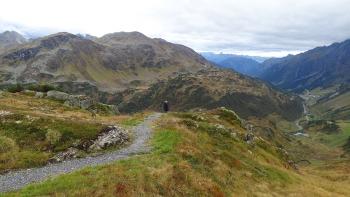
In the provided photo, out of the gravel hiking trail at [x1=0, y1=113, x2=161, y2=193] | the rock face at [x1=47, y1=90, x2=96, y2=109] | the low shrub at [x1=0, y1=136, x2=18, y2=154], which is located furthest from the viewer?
the rock face at [x1=47, y1=90, x2=96, y2=109]

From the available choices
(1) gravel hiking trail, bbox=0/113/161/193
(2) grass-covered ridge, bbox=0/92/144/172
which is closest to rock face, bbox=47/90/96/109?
(2) grass-covered ridge, bbox=0/92/144/172

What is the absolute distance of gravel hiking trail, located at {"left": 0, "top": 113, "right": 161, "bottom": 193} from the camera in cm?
3153

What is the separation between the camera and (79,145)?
43.2m

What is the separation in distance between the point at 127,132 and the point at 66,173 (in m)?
17.5

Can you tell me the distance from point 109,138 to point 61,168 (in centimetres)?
1022

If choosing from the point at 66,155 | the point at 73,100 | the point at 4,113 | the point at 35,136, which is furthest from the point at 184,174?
the point at 73,100

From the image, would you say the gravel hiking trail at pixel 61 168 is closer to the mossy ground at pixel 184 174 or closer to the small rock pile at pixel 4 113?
the mossy ground at pixel 184 174

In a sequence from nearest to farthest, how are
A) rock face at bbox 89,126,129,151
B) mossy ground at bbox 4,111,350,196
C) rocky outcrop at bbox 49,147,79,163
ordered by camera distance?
mossy ground at bbox 4,111,350,196 < rocky outcrop at bbox 49,147,79,163 < rock face at bbox 89,126,129,151

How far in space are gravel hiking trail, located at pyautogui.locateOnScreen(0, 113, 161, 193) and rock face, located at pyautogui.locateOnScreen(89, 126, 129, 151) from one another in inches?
52.6

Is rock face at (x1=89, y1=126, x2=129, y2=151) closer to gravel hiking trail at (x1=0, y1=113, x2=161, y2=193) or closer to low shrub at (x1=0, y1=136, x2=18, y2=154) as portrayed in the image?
gravel hiking trail at (x1=0, y1=113, x2=161, y2=193)

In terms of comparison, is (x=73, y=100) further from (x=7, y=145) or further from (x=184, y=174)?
(x=184, y=174)

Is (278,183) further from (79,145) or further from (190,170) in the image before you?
(79,145)

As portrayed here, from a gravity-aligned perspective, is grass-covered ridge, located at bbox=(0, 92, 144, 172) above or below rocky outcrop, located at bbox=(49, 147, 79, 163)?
above

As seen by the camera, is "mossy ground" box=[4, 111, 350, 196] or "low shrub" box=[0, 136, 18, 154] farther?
"low shrub" box=[0, 136, 18, 154]
